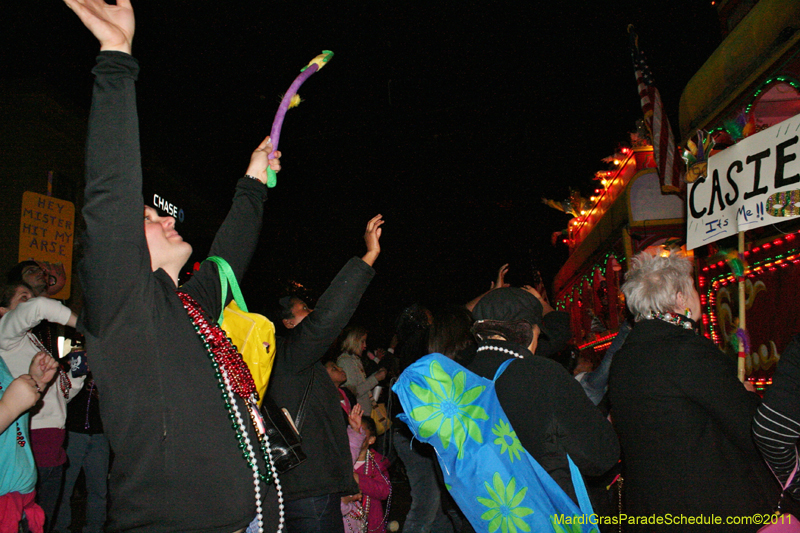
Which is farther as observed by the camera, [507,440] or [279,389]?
[279,389]

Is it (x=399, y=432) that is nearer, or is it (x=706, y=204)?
(x=706, y=204)

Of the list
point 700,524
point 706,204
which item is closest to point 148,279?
point 700,524

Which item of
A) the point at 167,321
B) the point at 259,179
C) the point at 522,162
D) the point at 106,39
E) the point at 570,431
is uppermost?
the point at 522,162

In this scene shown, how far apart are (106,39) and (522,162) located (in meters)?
17.8

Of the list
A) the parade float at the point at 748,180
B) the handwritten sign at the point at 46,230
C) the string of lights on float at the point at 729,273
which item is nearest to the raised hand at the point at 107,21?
the parade float at the point at 748,180

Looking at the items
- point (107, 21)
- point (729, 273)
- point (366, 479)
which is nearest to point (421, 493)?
point (366, 479)

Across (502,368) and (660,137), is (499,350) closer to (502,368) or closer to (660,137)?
(502,368)

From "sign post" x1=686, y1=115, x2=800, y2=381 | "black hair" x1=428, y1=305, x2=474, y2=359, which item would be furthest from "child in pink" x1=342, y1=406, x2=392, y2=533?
"sign post" x1=686, y1=115, x2=800, y2=381

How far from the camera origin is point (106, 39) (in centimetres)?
153

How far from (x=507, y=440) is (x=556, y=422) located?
0.22 metres

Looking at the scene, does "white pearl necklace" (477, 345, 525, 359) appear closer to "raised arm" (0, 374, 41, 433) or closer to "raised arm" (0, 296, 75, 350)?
"raised arm" (0, 374, 41, 433)

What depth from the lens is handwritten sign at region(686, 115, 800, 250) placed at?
10.8 ft

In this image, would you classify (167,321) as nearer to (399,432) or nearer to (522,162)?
(399,432)

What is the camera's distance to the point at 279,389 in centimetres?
271
